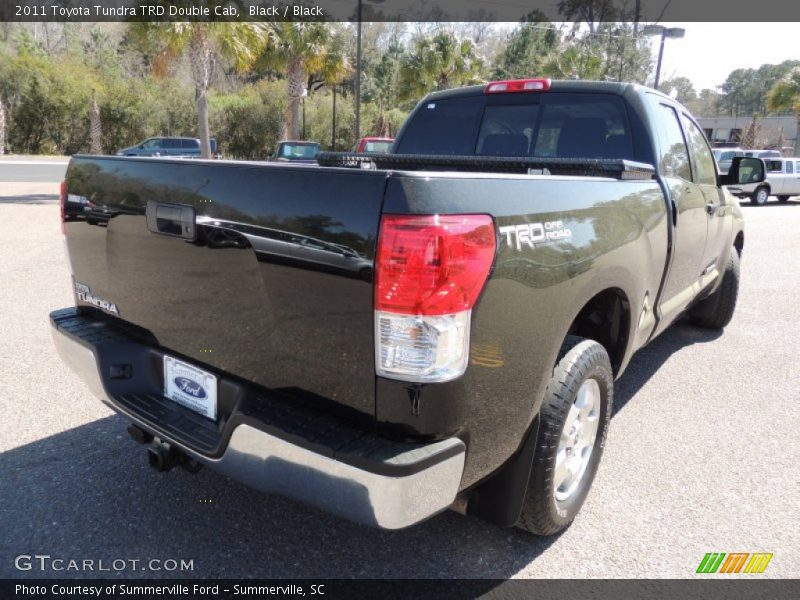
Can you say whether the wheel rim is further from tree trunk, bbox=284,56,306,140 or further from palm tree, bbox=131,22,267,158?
tree trunk, bbox=284,56,306,140

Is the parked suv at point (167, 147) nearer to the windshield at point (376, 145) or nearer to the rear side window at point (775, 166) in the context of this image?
the windshield at point (376, 145)

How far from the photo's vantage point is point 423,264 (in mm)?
1625

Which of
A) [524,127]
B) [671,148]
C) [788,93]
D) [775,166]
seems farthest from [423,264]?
[788,93]

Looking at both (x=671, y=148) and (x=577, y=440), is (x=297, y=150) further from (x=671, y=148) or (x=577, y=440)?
(x=577, y=440)

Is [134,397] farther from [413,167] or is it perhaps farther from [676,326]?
[676,326]

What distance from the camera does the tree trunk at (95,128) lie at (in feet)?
105

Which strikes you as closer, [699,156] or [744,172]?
[699,156]

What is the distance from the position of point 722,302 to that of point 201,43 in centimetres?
1429

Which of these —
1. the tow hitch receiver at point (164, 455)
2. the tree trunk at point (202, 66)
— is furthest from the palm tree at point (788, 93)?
the tow hitch receiver at point (164, 455)

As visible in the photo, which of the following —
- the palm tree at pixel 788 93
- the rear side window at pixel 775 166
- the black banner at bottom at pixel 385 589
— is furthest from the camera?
the palm tree at pixel 788 93

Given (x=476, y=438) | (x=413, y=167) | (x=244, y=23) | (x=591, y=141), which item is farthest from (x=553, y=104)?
(x=244, y=23)

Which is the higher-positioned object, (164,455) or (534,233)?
(534,233)

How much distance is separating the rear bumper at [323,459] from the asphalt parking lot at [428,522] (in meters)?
0.60

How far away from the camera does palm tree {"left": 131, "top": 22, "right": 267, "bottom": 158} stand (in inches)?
567
